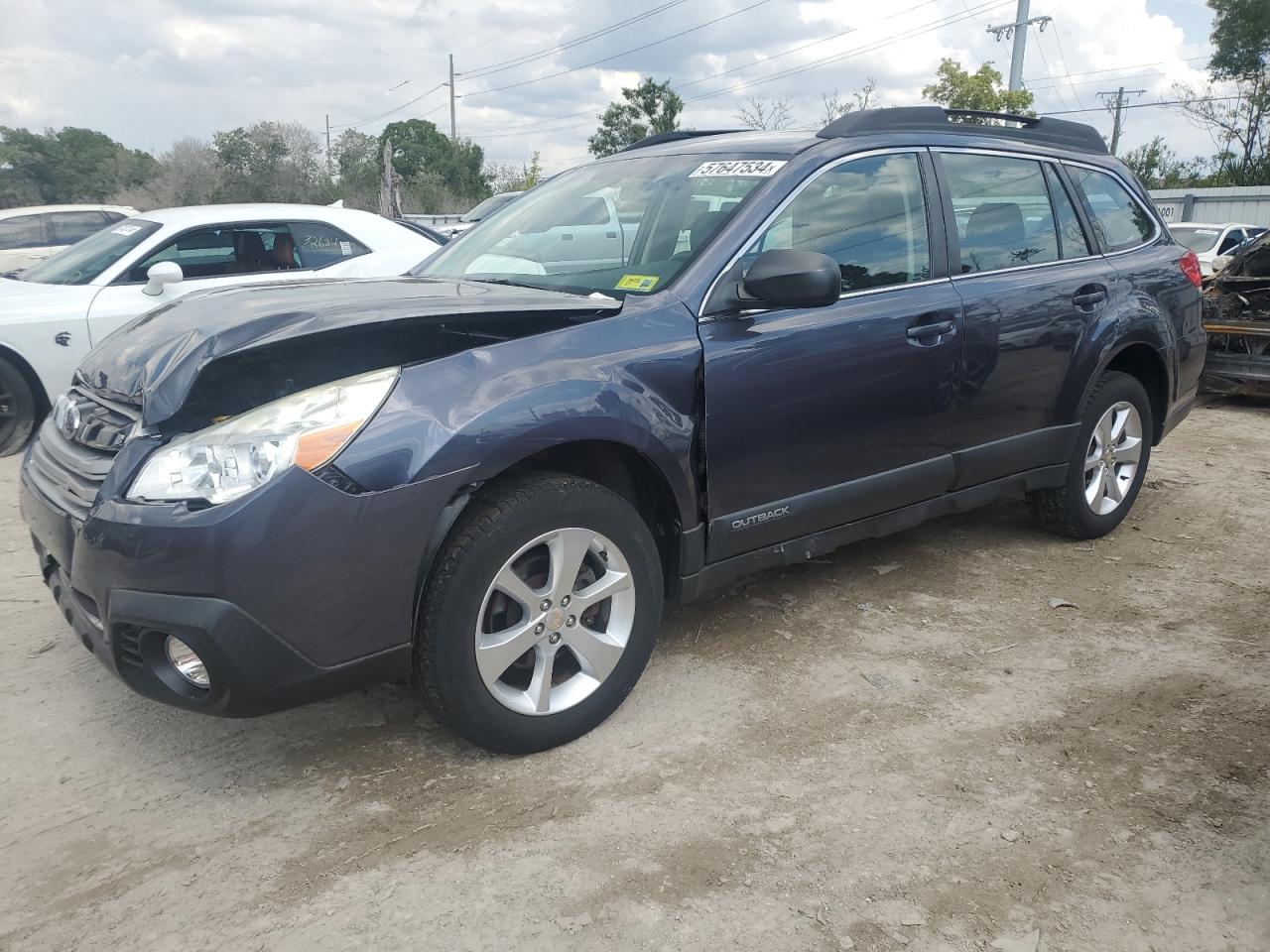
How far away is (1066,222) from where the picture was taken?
437 cm

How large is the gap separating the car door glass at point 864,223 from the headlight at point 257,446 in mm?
1469

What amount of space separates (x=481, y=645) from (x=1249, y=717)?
2.41 meters

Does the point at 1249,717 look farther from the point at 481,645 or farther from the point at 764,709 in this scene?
the point at 481,645

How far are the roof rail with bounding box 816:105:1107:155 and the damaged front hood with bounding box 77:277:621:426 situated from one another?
1.33 m

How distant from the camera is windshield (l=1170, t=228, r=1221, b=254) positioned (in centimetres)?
1569

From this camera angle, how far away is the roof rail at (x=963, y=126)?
369cm

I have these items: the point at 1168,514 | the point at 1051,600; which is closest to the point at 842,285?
the point at 1051,600

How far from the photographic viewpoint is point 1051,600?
4.10 m

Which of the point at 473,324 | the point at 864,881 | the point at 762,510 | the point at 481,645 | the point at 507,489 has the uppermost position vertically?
the point at 473,324

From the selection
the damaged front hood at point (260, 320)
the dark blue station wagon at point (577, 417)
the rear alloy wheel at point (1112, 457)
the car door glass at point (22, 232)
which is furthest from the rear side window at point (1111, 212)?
the car door glass at point (22, 232)

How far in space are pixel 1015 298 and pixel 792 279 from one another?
4.76ft

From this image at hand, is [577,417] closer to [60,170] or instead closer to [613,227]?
[613,227]

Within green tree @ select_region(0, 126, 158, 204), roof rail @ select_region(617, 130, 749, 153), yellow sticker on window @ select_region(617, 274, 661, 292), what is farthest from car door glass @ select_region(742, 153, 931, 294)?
green tree @ select_region(0, 126, 158, 204)

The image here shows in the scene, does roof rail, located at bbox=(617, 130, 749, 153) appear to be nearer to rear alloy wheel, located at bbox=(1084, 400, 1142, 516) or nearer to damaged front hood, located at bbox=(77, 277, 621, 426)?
damaged front hood, located at bbox=(77, 277, 621, 426)
